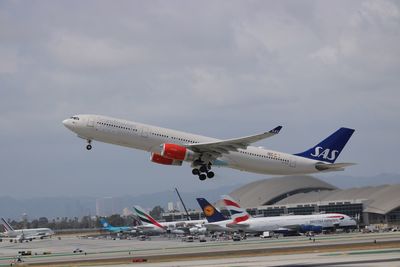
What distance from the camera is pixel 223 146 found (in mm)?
72000

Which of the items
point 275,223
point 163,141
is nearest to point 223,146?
point 163,141

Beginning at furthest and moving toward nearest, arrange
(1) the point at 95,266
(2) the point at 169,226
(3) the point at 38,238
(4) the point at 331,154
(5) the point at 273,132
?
(3) the point at 38,238 < (2) the point at 169,226 < (4) the point at 331,154 < (5) the point at 273,132 < (1) the point at 95,266

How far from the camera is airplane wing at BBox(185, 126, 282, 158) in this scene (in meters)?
70.1

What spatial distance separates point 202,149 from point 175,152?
3.24 m

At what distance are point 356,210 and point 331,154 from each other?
117m

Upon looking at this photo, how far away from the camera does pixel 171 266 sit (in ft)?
179

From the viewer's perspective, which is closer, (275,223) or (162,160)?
(162,160)

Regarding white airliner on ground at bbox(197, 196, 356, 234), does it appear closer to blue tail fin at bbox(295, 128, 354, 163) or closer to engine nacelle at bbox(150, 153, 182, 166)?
blue tail fin at bbox(295, 128, 354, 163)

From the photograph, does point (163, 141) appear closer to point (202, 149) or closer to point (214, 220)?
point (202, 149)

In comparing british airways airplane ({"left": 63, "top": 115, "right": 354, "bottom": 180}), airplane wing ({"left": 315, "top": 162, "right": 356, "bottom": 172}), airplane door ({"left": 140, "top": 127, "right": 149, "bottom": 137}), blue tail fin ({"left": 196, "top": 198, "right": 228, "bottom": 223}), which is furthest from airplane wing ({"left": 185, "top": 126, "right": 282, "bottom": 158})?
blue tail fin ({"left": 196, "top": 198, "right": 228, "bottom": 223})

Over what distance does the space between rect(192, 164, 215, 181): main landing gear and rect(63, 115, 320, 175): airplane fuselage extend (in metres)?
1.12

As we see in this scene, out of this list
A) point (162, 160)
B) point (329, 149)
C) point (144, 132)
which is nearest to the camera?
point (144, 132)


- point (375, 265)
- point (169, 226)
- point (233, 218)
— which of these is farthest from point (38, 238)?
point (375, 265)

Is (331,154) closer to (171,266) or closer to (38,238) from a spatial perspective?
(171,266)
